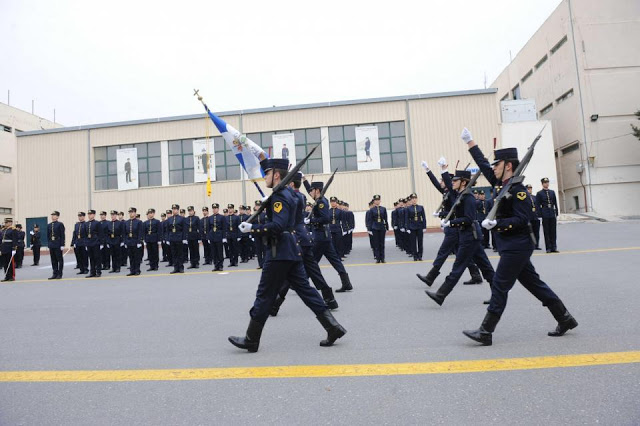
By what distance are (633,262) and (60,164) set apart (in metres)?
32.8

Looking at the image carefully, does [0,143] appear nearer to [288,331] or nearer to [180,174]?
[180,174]

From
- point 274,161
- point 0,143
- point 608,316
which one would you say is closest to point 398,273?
point 608,316

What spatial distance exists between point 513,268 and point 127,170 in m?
29.3

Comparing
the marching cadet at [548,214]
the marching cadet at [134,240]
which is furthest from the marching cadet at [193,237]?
the marching cadet at [548,214]

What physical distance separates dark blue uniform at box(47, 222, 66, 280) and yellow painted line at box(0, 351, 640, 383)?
A: 9.39 metres

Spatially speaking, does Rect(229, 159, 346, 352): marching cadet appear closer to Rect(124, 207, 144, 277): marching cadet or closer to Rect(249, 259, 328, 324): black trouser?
Rect(249, 259, 328, 324): black trouser

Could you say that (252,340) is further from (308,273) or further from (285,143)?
(285,143)

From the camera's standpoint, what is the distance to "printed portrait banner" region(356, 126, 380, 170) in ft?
89.4

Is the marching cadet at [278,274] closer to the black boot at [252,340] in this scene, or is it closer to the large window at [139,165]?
the black boot at [252,340]

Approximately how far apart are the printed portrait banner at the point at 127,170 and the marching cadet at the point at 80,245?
16658mm

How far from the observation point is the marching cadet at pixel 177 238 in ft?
39.1

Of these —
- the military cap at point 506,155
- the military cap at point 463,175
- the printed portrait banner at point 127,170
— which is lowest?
the military cap at point 506,155

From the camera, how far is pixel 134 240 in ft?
41.1

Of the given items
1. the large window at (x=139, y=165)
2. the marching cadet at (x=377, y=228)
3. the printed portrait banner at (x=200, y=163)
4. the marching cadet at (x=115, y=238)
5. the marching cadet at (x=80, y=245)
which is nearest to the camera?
the marching cadet at (x=377, y=228)
